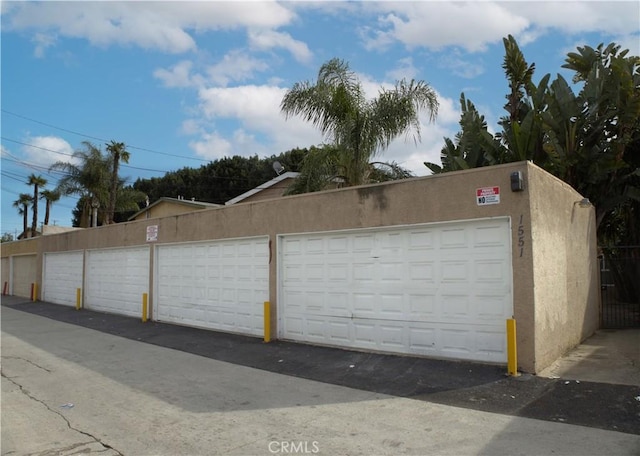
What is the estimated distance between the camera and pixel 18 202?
56406 millimetres

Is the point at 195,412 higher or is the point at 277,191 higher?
the point at 277,191

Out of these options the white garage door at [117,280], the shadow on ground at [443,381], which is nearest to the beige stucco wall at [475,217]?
the shadow on ground at [443,381]

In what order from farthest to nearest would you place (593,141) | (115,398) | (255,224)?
(593,141) → (255,224) → (115,398)

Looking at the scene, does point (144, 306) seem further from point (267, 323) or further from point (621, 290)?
point (621, 290)

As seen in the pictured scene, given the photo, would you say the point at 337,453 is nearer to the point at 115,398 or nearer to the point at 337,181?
the point at 115,398

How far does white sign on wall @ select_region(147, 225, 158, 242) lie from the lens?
15.4 metres

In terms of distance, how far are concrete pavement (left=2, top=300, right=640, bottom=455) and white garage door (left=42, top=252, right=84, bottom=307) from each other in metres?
12.9

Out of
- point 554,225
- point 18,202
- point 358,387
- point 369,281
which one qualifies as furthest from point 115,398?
point 18,202

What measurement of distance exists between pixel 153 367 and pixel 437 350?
17.1 ft

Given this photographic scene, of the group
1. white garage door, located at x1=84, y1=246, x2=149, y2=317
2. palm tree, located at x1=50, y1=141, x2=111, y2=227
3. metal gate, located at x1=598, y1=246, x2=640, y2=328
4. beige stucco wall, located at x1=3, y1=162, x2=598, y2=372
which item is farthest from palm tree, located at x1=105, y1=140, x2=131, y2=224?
metal gate, located at x1=598, y1=246, x2=640, y2=328

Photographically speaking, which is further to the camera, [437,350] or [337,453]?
[437,350]

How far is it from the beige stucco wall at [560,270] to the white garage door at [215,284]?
6015mm

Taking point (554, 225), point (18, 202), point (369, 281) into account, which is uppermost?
point (18, 202)

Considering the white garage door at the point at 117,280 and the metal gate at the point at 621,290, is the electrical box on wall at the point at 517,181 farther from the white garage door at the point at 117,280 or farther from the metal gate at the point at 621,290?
the white garage door at the point at 117,280
